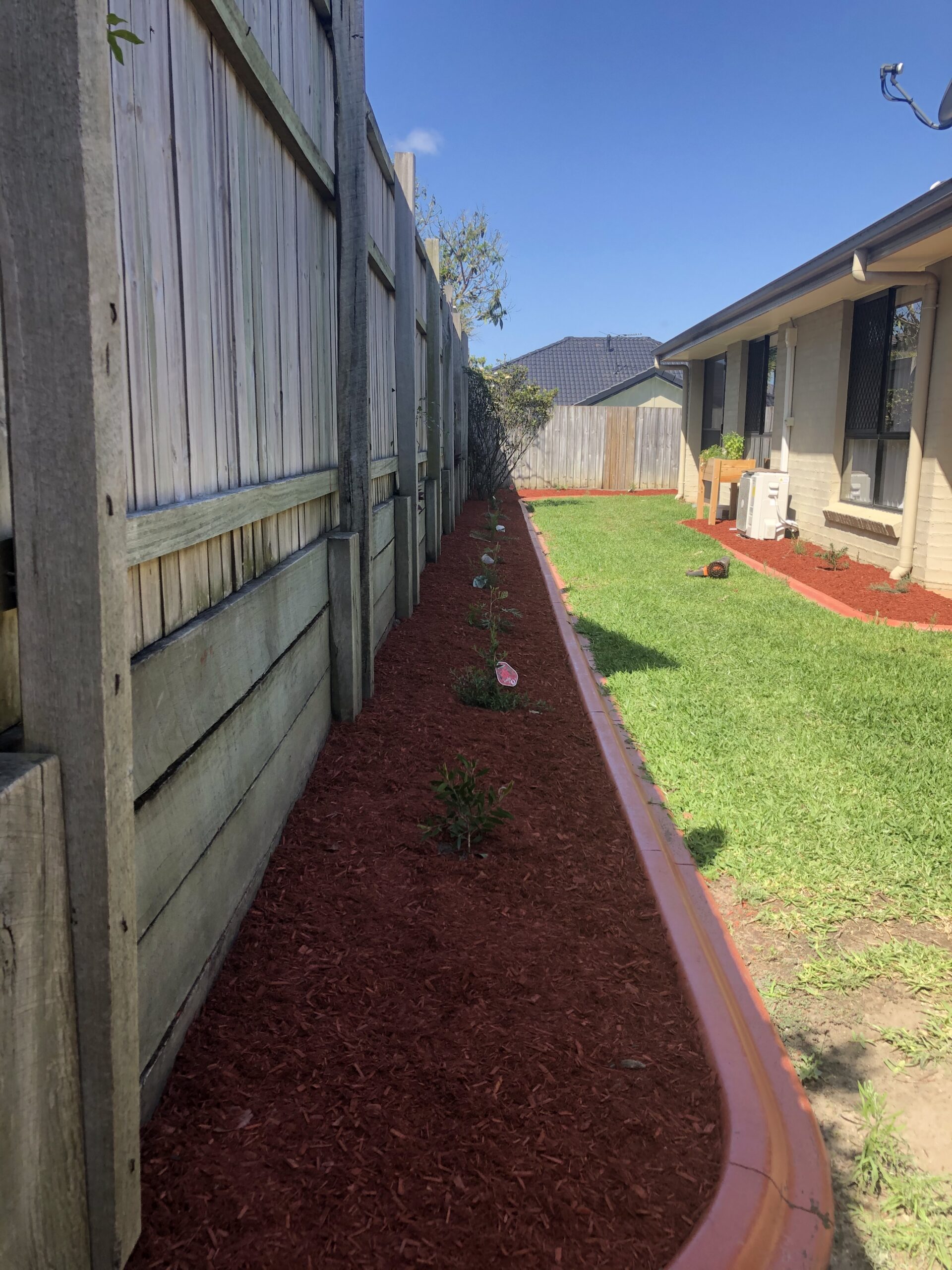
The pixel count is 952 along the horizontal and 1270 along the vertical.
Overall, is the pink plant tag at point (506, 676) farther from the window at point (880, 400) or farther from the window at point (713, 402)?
the window at point (713, 402)

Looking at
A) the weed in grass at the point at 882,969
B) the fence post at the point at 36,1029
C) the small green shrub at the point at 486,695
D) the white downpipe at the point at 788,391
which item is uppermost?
the white downpipe at the point at 788,391

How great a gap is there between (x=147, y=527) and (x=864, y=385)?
34.6 feet

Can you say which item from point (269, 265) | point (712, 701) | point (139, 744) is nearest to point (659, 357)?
point (712, 701)

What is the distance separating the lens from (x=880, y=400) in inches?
403

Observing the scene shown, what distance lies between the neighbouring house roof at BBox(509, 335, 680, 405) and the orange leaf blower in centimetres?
3247

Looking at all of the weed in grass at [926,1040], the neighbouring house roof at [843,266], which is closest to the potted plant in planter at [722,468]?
the neighbouring house roof at [843,266]

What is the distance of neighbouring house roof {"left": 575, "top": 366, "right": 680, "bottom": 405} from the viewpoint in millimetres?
33469

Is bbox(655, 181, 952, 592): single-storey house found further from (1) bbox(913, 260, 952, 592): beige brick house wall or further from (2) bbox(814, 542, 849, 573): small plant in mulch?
(2) bbox(814, 542, 849, 573): small plant in mulch

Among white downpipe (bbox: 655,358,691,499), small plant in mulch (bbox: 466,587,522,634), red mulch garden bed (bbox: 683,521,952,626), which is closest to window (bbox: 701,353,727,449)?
white downpipe (bbox: 655,358,691,499)

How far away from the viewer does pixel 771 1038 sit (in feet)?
8.48

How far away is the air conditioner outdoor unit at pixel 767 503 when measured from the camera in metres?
12.4

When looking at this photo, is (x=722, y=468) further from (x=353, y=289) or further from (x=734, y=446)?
(x=353, y=289)

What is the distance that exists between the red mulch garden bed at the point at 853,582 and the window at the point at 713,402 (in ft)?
21.3

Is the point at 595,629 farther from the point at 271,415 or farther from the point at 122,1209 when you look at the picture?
the point at 122,1209
